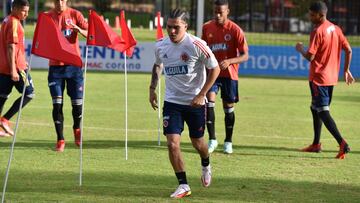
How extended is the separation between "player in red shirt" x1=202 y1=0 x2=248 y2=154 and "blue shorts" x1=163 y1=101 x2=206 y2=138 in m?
2.71

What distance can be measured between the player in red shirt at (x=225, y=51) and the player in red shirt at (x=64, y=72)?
1815mm

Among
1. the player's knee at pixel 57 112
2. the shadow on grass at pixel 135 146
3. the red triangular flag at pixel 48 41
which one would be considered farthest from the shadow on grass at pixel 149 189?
the shadow on grass at pixel 135 146

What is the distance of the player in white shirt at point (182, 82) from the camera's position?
971 cm

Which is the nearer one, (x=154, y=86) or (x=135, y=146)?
(x=154, y=86)

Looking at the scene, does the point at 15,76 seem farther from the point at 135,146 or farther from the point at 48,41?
the point at 48,41

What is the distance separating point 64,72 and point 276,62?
633 inches

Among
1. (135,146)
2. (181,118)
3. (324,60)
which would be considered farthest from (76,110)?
(181,118)

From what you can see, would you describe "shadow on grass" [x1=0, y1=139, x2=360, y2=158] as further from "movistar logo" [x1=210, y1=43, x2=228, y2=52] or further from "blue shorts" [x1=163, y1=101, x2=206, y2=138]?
"blue shorts" [x1=163, y1=101, x2=206, y2=138]

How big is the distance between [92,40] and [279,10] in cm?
4408

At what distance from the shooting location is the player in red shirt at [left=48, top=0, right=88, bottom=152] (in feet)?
42.3

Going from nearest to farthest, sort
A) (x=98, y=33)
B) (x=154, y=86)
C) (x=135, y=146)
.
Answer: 1. (x=154, y=86)
2. (x=98, y=33)
3. (x=135, y=146)

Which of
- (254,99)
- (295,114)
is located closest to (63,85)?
(295,114)

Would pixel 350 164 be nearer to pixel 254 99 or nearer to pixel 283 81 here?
pixel 254 99

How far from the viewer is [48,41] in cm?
998
